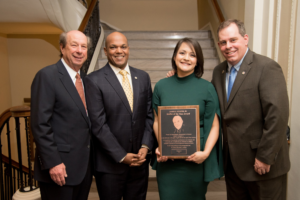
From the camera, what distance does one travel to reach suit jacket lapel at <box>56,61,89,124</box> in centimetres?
160

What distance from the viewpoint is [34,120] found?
1.51 meters

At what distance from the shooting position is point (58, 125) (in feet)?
5.18

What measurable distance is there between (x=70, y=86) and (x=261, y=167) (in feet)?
4.68

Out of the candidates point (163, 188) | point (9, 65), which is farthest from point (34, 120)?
point (9, 65)

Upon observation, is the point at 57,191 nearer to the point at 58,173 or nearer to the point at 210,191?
the point at 58,173

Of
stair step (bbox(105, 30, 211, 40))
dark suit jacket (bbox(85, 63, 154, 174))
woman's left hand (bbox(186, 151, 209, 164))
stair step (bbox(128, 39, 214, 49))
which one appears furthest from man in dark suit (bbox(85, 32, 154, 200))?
stair step (bbox(105, 30, 211, 40))

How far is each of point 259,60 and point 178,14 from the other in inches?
285

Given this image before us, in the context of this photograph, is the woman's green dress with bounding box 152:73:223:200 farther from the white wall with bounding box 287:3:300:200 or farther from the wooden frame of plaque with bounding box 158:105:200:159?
the white wall with bounding box 287:3:300:200

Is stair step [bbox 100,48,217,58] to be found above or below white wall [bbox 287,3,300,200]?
above

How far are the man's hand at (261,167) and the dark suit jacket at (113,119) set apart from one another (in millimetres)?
766

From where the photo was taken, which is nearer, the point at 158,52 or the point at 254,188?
the point at 254,188

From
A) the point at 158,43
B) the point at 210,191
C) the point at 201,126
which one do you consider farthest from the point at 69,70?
the point at 158,43

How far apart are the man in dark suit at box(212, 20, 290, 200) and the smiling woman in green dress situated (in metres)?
0.12

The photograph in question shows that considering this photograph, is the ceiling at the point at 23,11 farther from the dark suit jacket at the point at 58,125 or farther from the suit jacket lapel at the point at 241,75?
the suit jacket lapel at the point at 241,75
